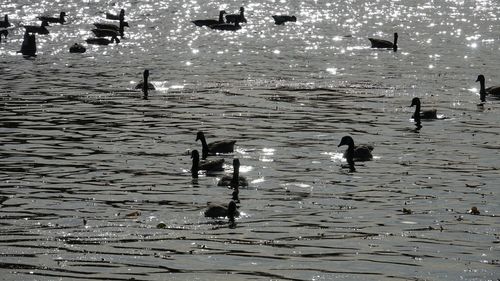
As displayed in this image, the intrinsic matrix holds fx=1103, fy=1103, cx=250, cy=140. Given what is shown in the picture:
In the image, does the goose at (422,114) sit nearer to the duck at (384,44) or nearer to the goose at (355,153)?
the goose at (355,153)

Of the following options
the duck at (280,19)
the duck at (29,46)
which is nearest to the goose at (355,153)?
the duck at (29,46)

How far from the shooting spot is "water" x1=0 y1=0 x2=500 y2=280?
20703 millimetres

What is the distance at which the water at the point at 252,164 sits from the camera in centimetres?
2070

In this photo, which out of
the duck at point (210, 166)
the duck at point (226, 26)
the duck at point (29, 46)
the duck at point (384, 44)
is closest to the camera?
the duck at point (210, 166)

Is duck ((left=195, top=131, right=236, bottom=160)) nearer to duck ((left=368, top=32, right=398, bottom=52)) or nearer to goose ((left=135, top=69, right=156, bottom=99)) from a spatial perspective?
goose ((left=135, top=69, right=156, bottom=99))

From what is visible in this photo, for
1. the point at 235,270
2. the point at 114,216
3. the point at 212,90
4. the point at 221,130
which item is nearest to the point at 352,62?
the point at 212,90

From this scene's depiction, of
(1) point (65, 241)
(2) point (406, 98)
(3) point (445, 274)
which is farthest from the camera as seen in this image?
(2) point (406, 98)

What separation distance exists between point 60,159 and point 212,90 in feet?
54.1

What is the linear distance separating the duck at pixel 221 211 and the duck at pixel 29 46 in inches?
1476

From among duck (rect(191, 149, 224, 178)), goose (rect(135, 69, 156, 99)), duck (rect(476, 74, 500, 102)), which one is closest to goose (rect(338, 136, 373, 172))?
duck (rect(191, 149, 224, 178))

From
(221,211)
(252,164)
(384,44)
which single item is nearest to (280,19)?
(384,44)

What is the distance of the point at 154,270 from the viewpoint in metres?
19.7

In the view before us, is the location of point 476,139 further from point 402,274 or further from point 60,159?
point 402,274

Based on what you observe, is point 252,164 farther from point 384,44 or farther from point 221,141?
point 384,44
